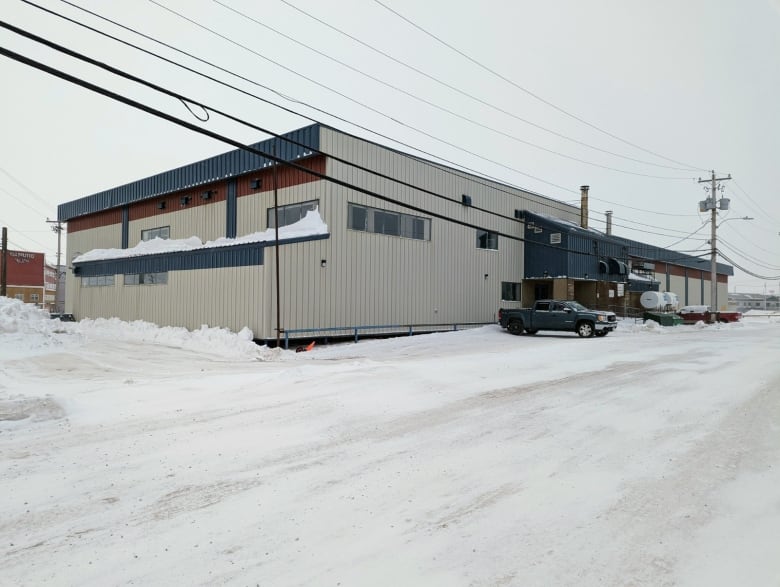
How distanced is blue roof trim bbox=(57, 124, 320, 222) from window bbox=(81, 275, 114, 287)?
17.9 ft

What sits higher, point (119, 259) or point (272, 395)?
point (119, 259)

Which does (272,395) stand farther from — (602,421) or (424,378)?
(602,421)

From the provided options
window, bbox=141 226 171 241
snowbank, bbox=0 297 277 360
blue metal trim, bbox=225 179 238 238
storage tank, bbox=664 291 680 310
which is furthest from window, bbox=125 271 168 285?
storage tank, bbox=664 291 680 310

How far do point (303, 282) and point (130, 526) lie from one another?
16.0m

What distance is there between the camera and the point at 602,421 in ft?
24.0

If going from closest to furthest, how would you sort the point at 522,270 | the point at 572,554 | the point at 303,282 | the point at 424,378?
1. the point at 572,554
2. the point at 424,378
3. the point at 303,282
4. the point at 522,270

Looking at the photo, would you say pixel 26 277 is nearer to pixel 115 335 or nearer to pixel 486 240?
pixel 115 335

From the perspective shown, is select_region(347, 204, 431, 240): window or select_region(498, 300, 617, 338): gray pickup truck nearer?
select_region(347, 204, 431, 240): window

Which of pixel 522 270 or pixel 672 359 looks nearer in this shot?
pixel 672 359

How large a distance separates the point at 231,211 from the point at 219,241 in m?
1.73

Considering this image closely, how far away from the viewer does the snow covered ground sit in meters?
3.45

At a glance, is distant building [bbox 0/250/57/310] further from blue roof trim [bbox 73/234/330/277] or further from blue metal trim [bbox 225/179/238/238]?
blue metal trim [bbox 225/179/238/238]

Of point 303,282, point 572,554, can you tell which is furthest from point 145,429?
point 303,282

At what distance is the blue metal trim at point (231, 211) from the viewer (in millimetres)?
24809
